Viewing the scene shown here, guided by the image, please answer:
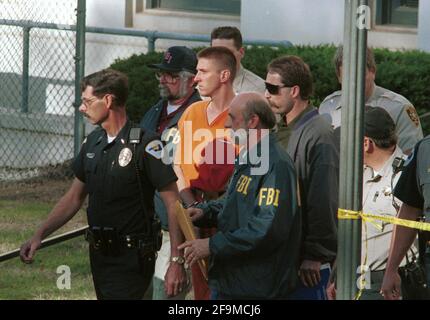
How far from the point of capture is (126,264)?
7074 mm

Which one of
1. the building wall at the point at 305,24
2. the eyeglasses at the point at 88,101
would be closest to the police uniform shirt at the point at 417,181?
the eyeglasses at the point at 88,101

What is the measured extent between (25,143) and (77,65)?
297cm

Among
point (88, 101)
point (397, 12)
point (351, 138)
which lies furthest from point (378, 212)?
point (397, 12)

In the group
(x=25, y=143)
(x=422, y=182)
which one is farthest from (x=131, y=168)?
(x=25, y=143)

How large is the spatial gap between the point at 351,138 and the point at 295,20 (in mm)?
8293

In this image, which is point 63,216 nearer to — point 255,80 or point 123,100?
point 123,100

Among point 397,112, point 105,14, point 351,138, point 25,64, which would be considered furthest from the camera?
point 105,14

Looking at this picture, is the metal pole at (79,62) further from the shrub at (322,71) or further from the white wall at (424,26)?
the white wall at (424,26)

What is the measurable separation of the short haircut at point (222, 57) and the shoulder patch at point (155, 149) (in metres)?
0.88

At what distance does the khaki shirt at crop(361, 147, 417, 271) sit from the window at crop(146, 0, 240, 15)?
790 centimetres

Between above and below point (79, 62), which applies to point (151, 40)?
above

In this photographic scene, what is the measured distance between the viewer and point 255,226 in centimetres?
633

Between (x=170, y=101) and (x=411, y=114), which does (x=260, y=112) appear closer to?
(x=170, y=101)

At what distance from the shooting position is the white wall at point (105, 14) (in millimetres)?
14914
